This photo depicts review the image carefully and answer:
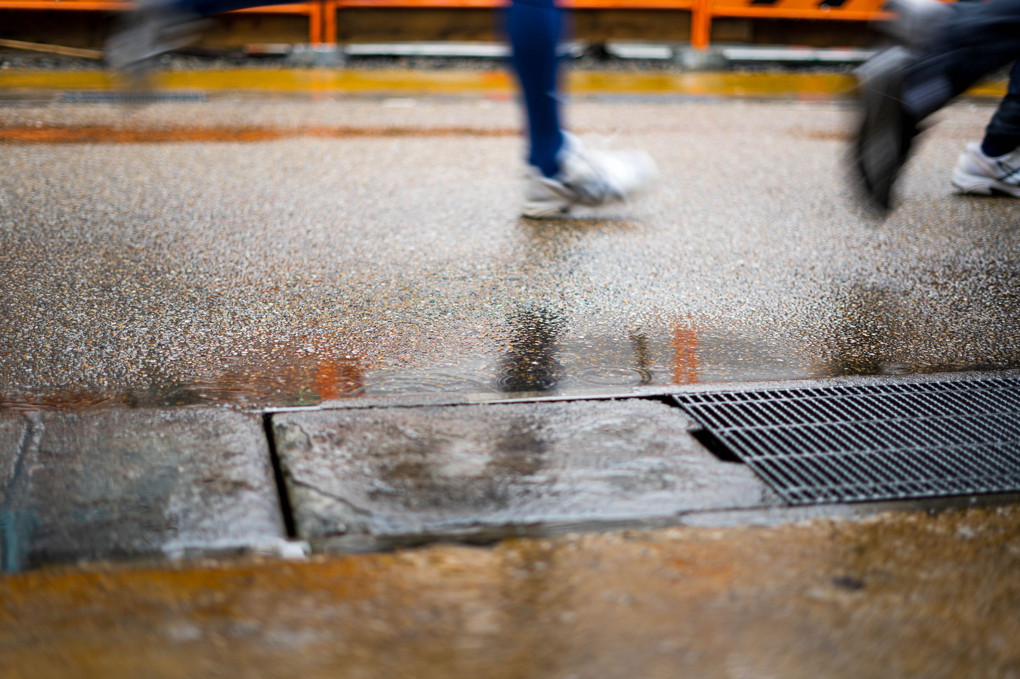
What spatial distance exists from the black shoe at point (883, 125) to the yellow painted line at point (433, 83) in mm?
4844

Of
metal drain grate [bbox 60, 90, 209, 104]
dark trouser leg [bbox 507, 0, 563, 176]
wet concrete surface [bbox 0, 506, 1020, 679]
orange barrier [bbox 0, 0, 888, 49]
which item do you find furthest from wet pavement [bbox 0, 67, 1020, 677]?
orange barrier [bbox 0, 0, 888, 49]

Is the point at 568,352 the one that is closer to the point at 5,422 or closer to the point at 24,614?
the point at 5,422

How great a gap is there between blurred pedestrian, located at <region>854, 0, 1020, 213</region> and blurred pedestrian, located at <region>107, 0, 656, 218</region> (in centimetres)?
92

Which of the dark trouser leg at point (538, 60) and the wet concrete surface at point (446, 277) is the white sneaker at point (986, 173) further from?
the dark trouser leg at point (538, 60)

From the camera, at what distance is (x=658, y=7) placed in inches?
372

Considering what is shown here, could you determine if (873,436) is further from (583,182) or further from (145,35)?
(145,35)

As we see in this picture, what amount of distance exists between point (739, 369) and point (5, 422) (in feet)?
4.48

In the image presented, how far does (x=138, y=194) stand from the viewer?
3596 millimetres

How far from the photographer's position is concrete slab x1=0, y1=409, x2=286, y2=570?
4.52ft

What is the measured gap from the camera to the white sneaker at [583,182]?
3238mm

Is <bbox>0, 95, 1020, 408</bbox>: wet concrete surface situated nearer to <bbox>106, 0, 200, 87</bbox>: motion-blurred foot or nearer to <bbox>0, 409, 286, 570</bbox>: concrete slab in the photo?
<bbox>0, 409, 286, 570</bbox>: concrete slab

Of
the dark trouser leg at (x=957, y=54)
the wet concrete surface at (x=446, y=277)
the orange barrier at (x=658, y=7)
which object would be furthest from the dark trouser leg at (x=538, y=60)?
the orange barrier at (x=658, y=7)

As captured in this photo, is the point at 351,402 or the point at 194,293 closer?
the point at 351,402

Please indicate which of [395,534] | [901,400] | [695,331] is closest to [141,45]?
[695,331]
